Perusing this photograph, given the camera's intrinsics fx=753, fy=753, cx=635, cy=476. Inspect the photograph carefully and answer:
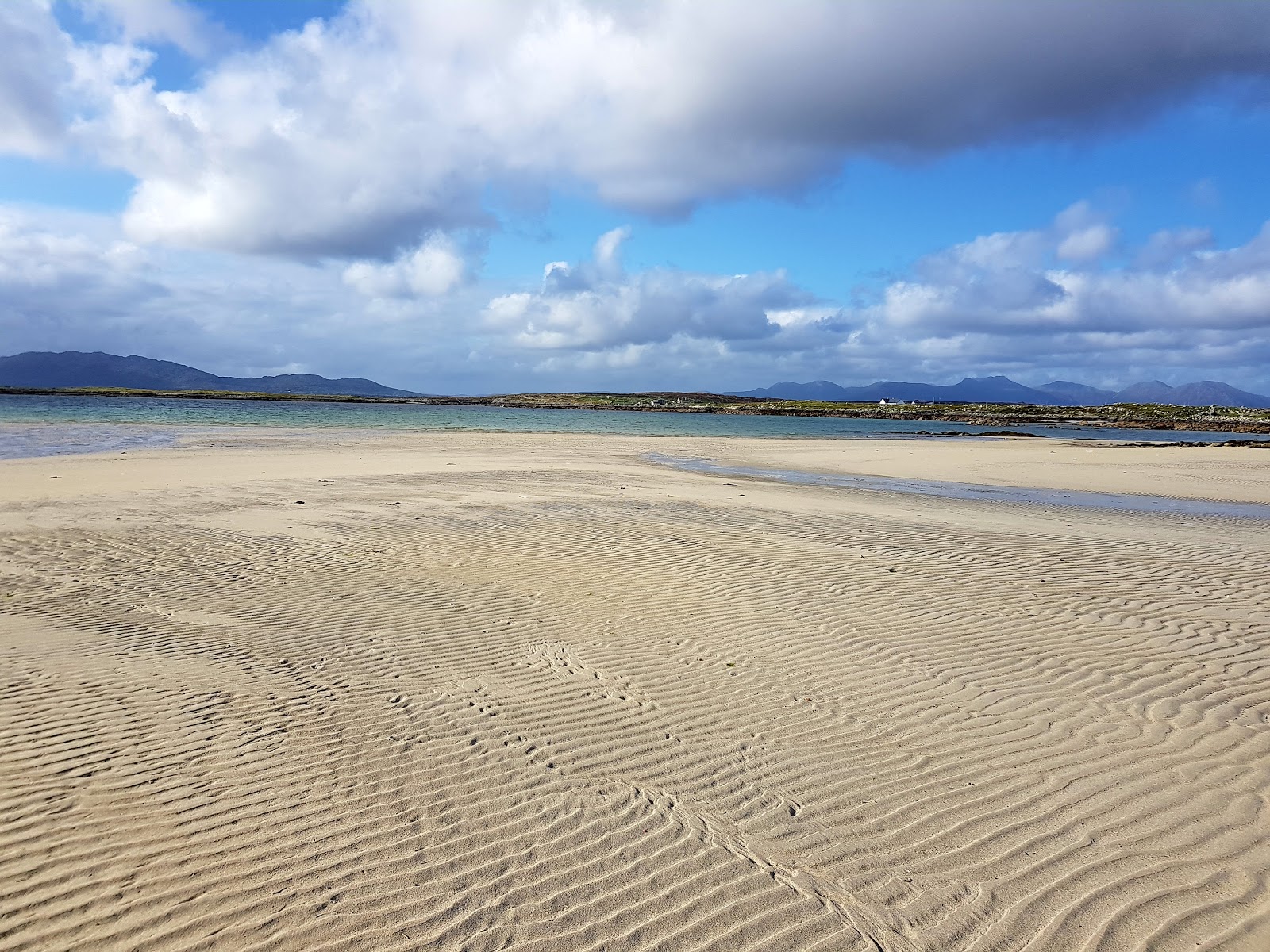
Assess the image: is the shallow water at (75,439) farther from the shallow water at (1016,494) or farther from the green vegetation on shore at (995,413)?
the green vegetation on shore at (995,413)

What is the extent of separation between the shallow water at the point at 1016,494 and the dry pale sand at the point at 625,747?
7882 millimetres

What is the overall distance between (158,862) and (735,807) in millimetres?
3367

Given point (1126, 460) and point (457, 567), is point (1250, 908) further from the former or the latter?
point (1126, 460)

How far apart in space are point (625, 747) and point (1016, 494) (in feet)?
69.9

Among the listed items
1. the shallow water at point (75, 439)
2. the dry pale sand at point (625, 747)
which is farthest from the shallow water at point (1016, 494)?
the shallow water at point (75, 439)

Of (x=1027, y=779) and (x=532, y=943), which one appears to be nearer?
(x=532, y=943)

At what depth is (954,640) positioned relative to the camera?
27.9 feet

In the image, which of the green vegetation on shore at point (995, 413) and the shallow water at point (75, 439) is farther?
the green vegetation on shore at point (995, 413)

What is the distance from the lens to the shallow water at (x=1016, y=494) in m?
20.2

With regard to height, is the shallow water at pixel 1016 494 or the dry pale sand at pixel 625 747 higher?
the shallow water at pixel 1016 494

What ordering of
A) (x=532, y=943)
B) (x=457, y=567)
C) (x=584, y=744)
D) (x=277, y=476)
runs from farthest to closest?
(x=277, y=476) < (x=457, y=567) < (x=584, y=744) < (x=532, y=943)

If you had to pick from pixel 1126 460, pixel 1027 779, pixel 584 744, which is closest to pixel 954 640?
pixel 1027 779

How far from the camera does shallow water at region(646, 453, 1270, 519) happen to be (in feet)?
66.4

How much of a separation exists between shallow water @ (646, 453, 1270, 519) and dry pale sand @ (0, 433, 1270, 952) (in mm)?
7882
